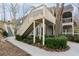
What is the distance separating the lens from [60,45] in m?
5.75

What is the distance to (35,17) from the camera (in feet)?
21.5

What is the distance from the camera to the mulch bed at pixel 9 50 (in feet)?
16.8

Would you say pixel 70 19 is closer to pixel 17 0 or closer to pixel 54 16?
pixel 54 16

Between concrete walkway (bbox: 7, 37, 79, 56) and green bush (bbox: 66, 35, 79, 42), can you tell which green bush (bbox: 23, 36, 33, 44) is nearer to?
concrete walkway (bbox: 7, 37, 79, 56)

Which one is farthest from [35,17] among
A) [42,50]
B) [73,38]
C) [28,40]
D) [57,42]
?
[73,38]

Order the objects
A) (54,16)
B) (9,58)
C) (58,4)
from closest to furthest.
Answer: (9,58) → (58,4) → (54,16)

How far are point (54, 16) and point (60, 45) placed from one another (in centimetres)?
93

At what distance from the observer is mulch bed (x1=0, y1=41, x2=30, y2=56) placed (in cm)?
513

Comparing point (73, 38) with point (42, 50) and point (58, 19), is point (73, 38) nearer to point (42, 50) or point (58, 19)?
point (58, 19)

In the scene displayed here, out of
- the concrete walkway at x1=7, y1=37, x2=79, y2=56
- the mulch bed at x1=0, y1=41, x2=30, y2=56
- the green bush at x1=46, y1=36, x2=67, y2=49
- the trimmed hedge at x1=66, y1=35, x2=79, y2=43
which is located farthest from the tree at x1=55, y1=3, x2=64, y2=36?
the mulch bed at x1=0, y1=41, x2=30, y2=56

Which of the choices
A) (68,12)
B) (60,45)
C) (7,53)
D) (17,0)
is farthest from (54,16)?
(7,53)

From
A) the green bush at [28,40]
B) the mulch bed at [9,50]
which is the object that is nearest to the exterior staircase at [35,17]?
the green bush at [28,40]

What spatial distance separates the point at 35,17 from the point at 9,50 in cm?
180

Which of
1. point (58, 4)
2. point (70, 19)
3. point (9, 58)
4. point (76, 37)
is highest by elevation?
point (58, 4)
